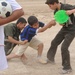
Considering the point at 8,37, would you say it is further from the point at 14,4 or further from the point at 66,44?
the point at 14,4

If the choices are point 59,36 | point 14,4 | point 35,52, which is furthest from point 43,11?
point 14,4

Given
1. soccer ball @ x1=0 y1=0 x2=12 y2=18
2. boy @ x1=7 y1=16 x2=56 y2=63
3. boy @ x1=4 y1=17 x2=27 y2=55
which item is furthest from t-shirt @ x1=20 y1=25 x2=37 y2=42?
soccer ball @ x1=0 y1=0 x2=12 y2=18

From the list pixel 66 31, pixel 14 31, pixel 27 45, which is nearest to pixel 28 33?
pixel 27 45

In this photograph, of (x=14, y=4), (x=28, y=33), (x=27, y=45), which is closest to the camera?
(x=14, y=4)

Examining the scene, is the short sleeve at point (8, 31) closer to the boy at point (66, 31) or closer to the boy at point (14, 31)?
the boy at point (14, 31)

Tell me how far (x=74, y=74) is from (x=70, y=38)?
2.20 feet

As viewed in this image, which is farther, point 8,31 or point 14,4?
point 8,31

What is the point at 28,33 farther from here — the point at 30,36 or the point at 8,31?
the point at 8,31

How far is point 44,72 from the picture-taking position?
228 inches

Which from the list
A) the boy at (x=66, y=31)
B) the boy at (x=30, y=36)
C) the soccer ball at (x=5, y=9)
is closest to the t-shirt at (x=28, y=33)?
the boy at (x=30, y=36)

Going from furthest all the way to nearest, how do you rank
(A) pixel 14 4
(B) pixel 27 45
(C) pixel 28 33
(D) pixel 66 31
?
1. (B) pixel 27 45
2. (C) pixel 28 33
3. (D) pixel 66 31
4. (A) pixel 14 4

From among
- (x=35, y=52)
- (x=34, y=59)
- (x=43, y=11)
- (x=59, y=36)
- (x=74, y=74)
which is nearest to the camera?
(x=74, y=74)

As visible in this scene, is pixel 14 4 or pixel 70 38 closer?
pixel 14 4

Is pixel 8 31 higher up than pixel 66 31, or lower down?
lower down
